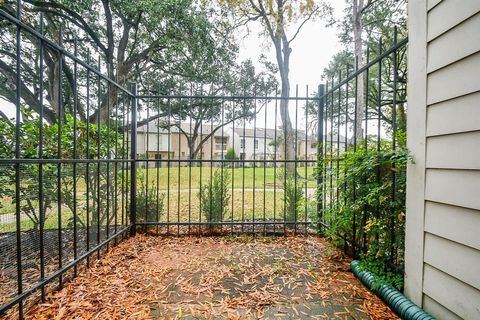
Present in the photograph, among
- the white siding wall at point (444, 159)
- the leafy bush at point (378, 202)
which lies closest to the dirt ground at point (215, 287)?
the leafy bush at point (378, 202)

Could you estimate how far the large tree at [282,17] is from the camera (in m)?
8.67

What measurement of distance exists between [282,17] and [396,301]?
966 cm

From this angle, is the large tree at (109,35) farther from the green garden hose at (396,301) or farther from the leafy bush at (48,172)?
the green garden hose at (396,301)

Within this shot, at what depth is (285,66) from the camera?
988cm

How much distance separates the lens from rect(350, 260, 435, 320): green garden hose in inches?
58.1

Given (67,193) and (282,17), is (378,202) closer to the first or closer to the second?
(67,193)

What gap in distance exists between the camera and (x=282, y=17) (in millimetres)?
8898

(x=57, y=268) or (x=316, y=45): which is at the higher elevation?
(x=316, y=45)

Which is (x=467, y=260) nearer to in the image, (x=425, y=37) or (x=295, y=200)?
(x=425, y=37)

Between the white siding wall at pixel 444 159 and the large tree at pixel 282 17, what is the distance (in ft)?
22.0

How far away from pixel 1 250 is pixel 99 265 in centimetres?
88

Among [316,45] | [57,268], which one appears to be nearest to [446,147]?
[57,268]

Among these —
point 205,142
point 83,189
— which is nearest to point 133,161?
point 83,189

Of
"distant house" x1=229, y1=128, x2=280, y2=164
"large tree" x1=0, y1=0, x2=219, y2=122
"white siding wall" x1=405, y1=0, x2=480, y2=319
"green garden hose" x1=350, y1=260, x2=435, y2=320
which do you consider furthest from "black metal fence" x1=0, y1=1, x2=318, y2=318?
"large tree" x1=0, y1=0, x2=219, y2=122
